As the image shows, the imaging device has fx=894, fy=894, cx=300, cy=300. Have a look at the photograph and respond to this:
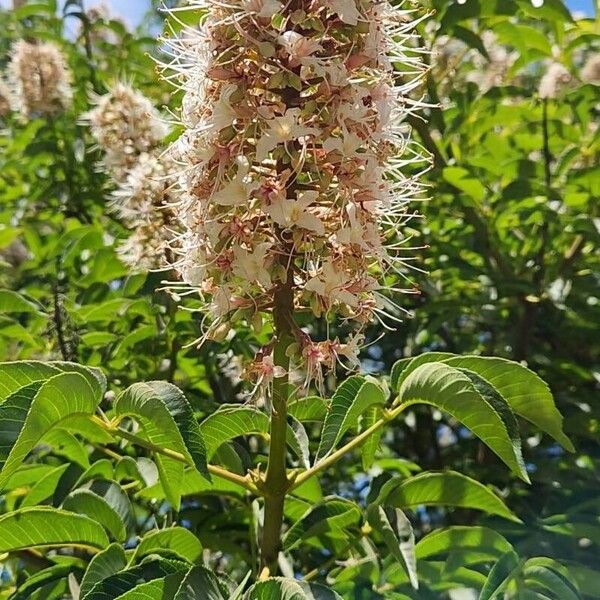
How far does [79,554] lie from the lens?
1383 millimetres

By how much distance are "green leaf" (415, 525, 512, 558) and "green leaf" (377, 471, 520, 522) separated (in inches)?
1.3

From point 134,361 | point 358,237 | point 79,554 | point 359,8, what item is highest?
point 359,8

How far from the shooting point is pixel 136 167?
1.99 m

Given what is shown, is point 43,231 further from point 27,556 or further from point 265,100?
point 265,100

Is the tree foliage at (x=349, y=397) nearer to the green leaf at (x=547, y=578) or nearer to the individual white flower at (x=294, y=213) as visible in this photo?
the green leaf at (x=547, y=578)

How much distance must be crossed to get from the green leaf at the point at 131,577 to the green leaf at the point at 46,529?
110mm

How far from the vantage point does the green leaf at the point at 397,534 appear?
961 millimetres

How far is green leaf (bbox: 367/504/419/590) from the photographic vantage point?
3.15ft

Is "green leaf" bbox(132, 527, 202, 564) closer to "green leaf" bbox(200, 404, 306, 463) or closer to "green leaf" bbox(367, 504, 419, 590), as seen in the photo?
"green leaf" bbox(200, 404, 306, 463)

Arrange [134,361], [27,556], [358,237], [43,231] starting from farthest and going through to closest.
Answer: [43,231]
[134,361]
[27,556]
[358,237]

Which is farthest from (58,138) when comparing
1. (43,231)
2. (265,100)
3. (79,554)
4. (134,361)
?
(265,100)

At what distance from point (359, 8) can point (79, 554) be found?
0.91m

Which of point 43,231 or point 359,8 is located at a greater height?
point 359,8

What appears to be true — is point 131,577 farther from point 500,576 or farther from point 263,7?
point 263,7
